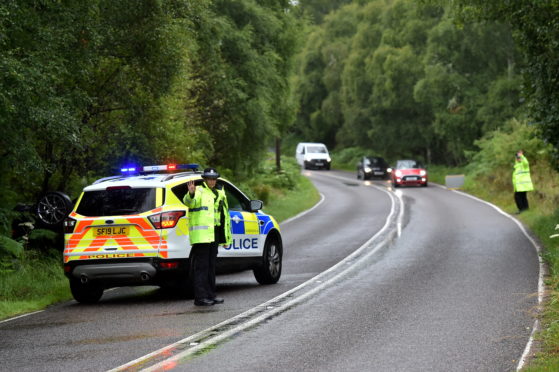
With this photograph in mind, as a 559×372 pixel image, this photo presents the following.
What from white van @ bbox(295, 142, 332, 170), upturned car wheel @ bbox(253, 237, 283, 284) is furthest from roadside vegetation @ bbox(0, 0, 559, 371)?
white van @ bbox(295, 142, 332, 170)

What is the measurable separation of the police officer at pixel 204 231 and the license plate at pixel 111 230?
0.85 metres

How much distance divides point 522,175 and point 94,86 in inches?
560

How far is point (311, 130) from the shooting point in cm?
8775

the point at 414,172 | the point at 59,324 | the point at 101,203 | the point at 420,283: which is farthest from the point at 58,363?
the point at 414,172

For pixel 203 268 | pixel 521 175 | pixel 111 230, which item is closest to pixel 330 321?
pixel 203 268

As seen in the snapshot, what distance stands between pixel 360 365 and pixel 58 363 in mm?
2722

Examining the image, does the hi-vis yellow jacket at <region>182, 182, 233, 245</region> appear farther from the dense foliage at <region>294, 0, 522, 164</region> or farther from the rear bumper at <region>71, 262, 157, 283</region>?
the dense foliage at <region>294, 0, 522, 164</region>

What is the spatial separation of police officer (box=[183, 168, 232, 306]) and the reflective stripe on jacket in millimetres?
16865

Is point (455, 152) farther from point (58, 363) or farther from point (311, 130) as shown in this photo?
point (58, 363)

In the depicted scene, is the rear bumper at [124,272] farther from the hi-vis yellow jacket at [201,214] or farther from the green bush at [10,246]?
the green bush at [10,246]

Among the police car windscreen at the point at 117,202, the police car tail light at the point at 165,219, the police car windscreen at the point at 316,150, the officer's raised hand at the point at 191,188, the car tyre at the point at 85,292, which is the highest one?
the police car windscreen at the point at 316,150

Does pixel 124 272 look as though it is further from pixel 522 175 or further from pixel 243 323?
pixel 522 175

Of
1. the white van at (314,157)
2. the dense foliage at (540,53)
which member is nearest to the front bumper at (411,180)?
the white van at (314,157)

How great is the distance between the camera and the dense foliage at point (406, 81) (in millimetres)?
52344
